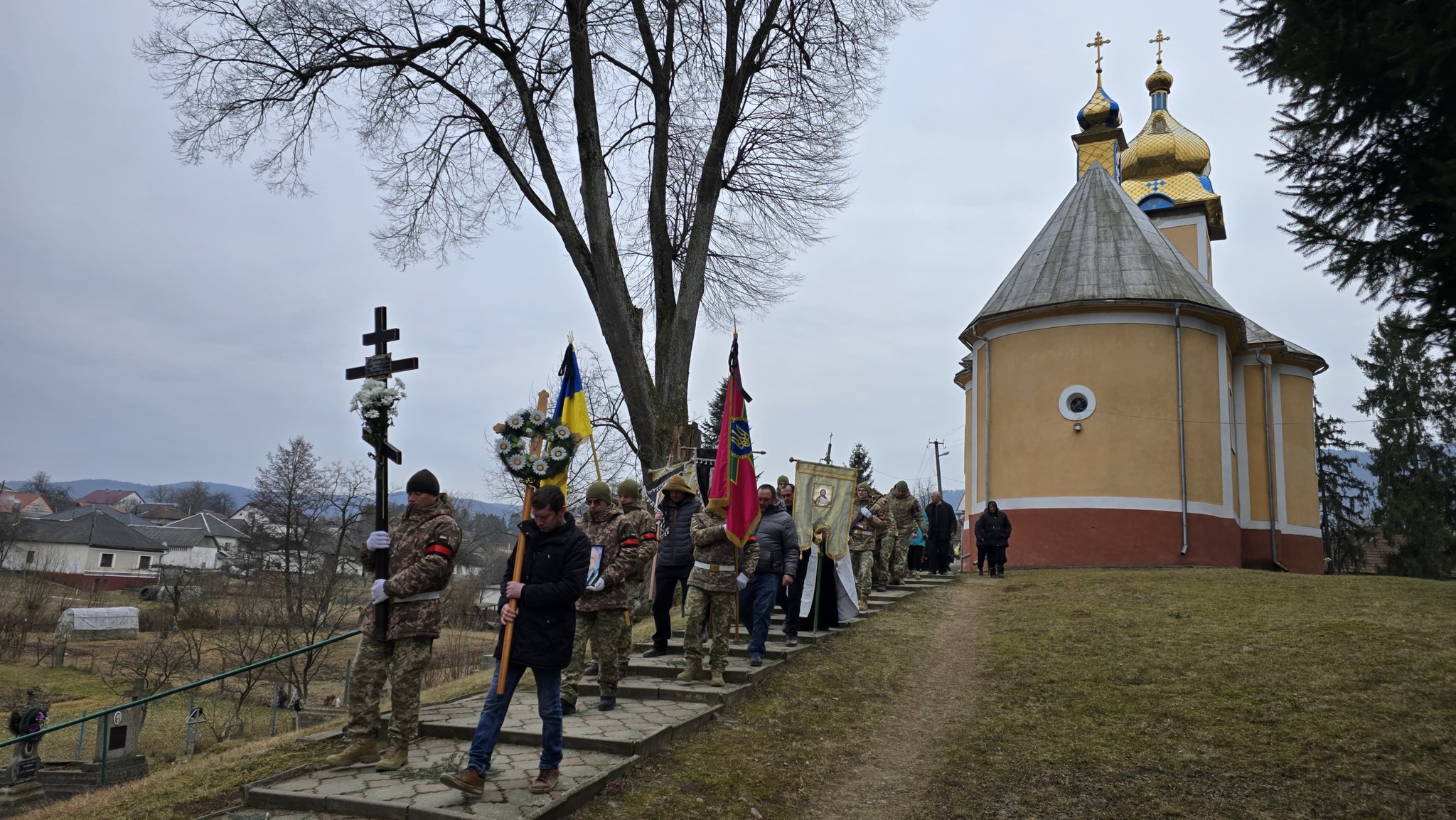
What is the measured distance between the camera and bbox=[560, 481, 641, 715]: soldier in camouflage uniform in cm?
773

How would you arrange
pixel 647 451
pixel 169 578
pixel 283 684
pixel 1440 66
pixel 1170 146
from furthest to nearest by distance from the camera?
pixel 169 578 → pixel 1170 146 → pixel 283 684 → pixel 647 451 → pixel 1440 66

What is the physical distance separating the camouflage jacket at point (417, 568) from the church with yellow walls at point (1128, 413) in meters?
16.7

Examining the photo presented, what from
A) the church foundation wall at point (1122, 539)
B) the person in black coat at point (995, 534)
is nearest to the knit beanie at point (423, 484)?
the person in black coat at point (995, 534)

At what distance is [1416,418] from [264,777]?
46.6 metres

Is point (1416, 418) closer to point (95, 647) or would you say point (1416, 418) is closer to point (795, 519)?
point (795, 519)

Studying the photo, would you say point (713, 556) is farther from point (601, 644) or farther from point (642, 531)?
point (601, 644)

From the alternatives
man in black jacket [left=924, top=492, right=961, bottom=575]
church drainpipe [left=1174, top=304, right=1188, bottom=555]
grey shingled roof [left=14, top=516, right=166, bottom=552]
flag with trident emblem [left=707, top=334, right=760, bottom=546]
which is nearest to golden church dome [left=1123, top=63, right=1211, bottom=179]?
church drainpipe [left=1174, top=304, right=1188, bottom=555]

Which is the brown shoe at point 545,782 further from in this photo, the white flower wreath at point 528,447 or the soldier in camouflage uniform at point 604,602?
the white flower wreath at point 528,447

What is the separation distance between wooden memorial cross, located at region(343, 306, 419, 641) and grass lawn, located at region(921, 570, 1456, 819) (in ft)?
13.6

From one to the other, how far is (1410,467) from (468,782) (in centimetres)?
4513

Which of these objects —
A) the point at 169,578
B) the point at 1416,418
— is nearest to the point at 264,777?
the point at 169,578

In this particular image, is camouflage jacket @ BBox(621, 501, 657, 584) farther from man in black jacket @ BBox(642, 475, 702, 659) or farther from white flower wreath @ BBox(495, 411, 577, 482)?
white flower wreath @ BBox(495, 411, 577, 482)

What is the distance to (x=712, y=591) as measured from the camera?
8.91 metres

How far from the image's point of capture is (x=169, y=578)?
43281mm
